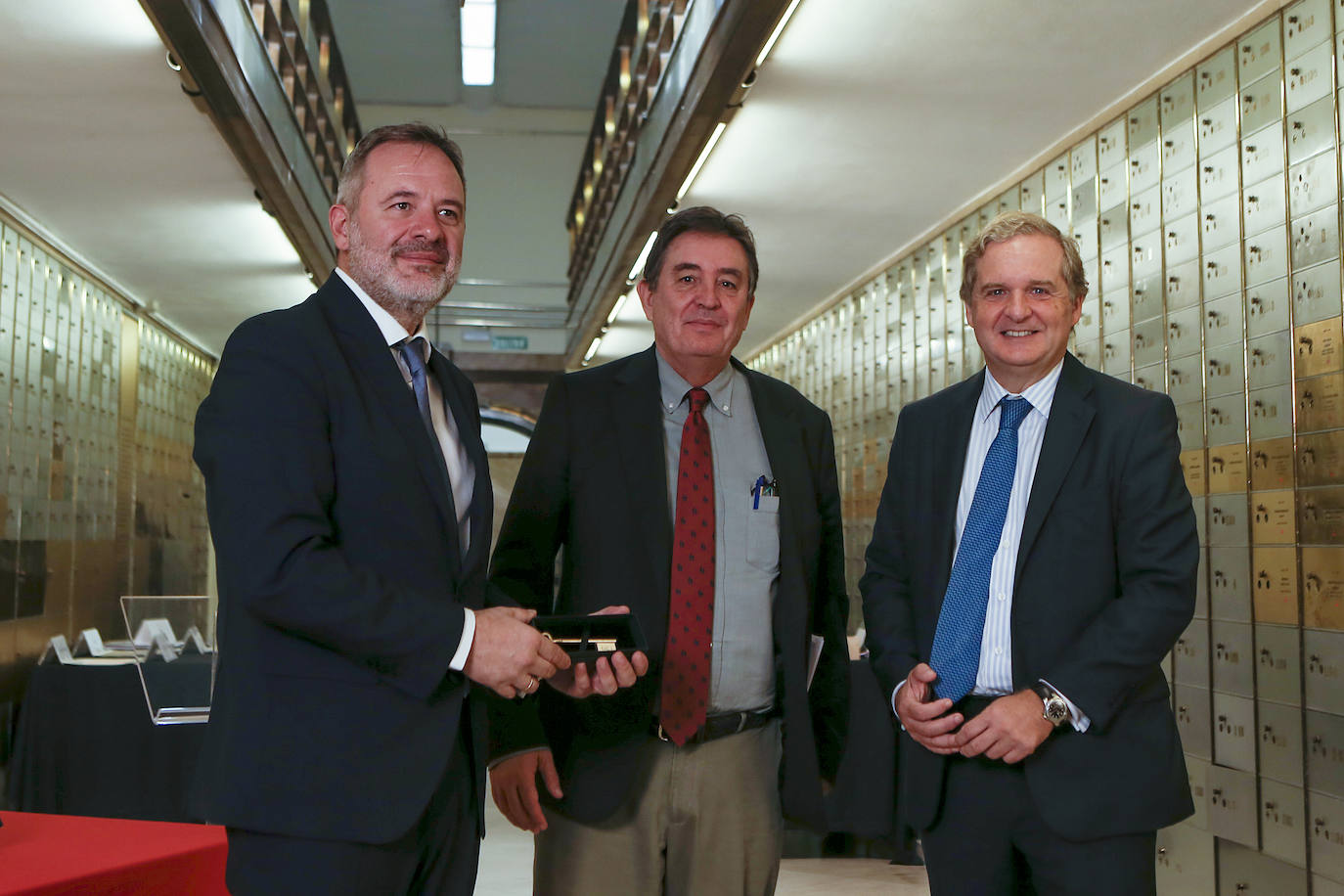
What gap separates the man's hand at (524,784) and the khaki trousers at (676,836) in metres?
0.07

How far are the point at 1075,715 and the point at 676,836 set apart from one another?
2.40 feet

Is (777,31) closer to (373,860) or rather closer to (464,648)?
(464,648)

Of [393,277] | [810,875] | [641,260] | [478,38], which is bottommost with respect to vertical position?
[810,875]

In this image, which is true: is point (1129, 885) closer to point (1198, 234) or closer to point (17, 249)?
point (1198, 234)

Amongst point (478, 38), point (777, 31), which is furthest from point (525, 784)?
point (478, 38)

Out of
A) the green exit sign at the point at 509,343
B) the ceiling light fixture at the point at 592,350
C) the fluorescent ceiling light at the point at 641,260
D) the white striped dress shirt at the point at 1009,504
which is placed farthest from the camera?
the green exit sign at the point at 509,343

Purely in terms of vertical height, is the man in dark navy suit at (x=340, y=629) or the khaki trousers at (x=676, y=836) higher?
the man in dark navy suit at (x=340, y=629)

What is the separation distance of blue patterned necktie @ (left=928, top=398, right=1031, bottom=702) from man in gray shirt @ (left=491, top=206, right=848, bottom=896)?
0.87ft

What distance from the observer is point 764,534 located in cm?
213

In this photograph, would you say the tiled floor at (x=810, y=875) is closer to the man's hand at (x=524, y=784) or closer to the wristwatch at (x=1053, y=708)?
the man's hand at (x=524, y=784)

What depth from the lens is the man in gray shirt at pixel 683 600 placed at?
2.00 m

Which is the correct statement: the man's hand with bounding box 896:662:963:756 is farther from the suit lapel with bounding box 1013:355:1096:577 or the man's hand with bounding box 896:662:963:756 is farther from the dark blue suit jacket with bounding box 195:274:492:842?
the dark blue suit jacket with bounding box 195:274:492:842

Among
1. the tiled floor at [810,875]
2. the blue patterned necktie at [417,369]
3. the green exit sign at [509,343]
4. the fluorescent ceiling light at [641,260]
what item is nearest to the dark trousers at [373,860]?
the blue patterned necktie at [417,369]

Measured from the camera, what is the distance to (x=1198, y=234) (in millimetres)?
4055
